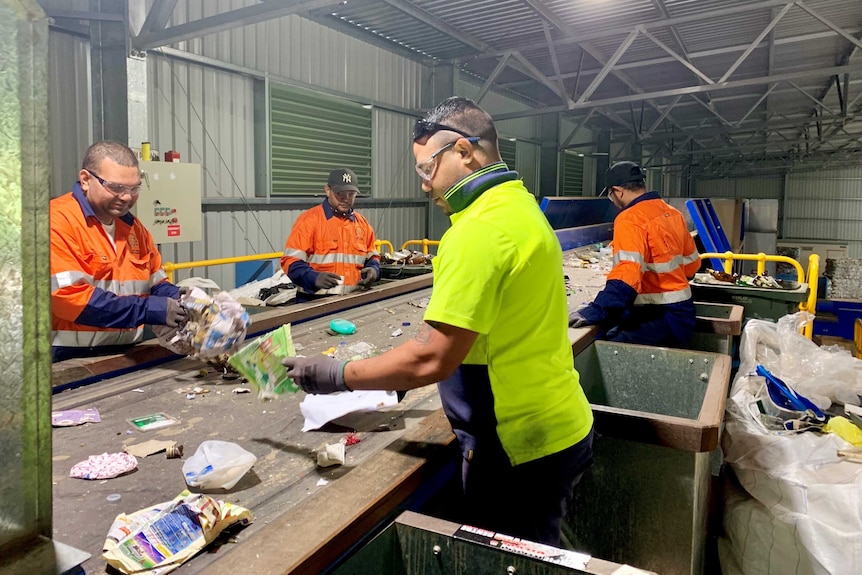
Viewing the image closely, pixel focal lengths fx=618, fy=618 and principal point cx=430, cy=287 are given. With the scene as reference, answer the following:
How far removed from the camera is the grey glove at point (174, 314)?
2.45 meters

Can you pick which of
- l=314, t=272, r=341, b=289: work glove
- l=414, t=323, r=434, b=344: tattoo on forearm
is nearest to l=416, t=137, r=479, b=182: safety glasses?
l=414, t=323, r=434, b=344: tattoo on forearm

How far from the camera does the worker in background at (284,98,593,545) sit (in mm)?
1488

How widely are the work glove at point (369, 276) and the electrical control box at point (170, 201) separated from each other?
1.68 metres

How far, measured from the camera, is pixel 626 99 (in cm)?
928

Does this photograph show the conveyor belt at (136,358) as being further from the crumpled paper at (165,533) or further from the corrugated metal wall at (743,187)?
the corrugated metal wall at (743,187)

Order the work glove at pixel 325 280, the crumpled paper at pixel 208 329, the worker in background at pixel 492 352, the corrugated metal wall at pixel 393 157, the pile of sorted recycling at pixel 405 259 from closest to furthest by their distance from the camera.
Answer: the worker in background at pixel 492 352 < the crumpled paper at pixel 208 329 < the work glove at pixel 325 280 < the pile of sorted recycling at pixel 405 259 < the corrugated metal wall at pixel 393 157

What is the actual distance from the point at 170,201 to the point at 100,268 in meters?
2.76

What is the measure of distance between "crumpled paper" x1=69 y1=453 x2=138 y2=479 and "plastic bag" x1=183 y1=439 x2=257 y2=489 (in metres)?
0.15

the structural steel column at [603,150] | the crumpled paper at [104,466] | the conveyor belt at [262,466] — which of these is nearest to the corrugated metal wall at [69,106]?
the conveyor belt at [262,466]

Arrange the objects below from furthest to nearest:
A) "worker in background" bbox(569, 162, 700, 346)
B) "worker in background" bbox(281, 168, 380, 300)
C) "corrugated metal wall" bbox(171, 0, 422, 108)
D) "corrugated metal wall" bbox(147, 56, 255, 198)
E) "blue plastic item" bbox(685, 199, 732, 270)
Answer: "blue plastic item" bbox(685, 199, 732, 270)
"corrugated metal wall" bbox(171, 0, 422, 108)
"corrugated metal wall" bbox(147, 56, 255, 198)
"worker in background" bbox(281, 168, 380, 300)
"worker in background" bbox(569, 162, 700, 346)

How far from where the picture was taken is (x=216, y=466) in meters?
1.55

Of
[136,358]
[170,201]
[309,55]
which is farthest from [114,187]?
[309,55]

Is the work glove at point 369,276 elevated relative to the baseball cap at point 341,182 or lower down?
lower down

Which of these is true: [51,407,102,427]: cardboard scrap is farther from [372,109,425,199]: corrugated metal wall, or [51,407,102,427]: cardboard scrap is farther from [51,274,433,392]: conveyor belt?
[372,109,425,199]: corrugated metal wall
